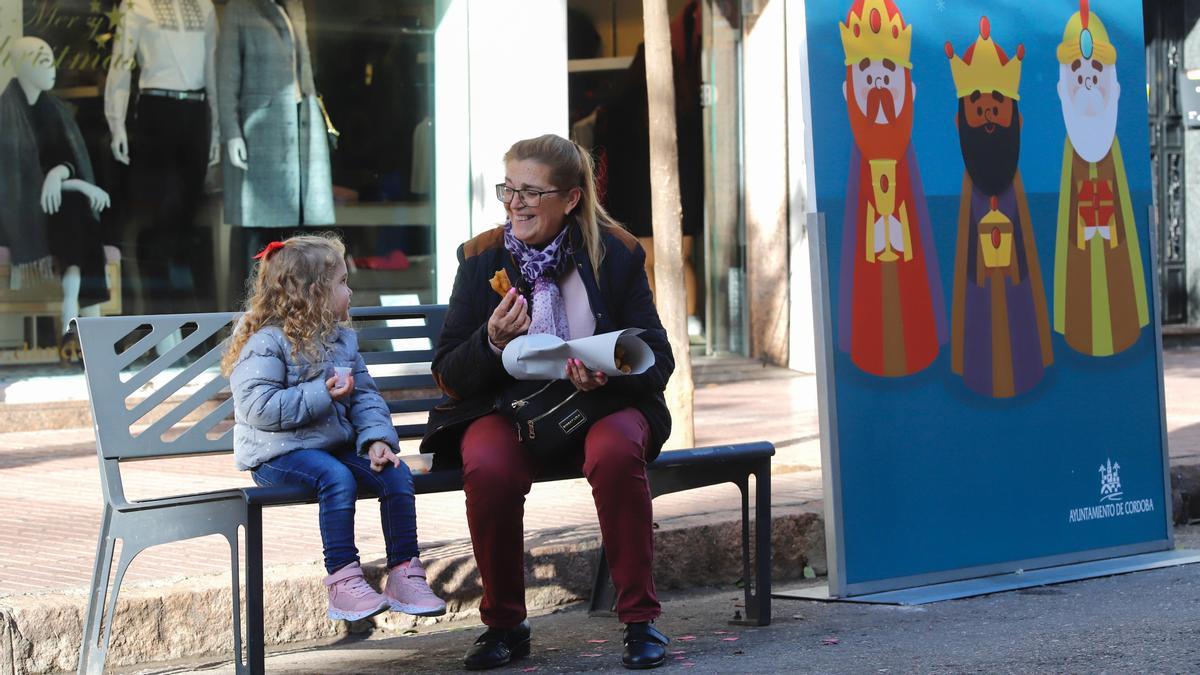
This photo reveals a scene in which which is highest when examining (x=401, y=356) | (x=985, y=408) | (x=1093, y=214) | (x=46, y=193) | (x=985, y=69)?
(x=46, y=193)

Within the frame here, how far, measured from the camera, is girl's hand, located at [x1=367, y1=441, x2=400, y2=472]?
450cm

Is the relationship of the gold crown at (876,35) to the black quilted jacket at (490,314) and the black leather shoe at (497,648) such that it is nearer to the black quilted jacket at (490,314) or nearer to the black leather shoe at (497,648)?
the black quilted jacket at (490,314)

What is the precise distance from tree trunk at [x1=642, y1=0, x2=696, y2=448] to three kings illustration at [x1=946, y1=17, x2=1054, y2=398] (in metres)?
1.94

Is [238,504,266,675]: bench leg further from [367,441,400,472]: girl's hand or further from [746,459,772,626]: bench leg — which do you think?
[746,459,772,626]: bench leg

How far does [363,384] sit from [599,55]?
8.48 metres

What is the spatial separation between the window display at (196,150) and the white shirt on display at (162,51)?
0.01 metres

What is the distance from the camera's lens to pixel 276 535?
5973 mm

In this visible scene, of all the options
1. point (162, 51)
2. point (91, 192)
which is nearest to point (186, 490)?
point (91, 192)

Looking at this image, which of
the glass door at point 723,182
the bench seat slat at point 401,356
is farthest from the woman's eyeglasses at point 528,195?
the glass door at point 723,182

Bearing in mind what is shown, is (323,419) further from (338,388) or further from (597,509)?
(597,509)

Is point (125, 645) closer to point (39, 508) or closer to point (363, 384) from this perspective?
point (363, 384)

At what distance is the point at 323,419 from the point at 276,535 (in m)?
1.55

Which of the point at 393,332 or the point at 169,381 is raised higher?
the point at 393,332

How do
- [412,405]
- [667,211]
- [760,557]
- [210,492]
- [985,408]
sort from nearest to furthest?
[210,492]
[760,557]
[412,405]
[985,408]
[667,211]
